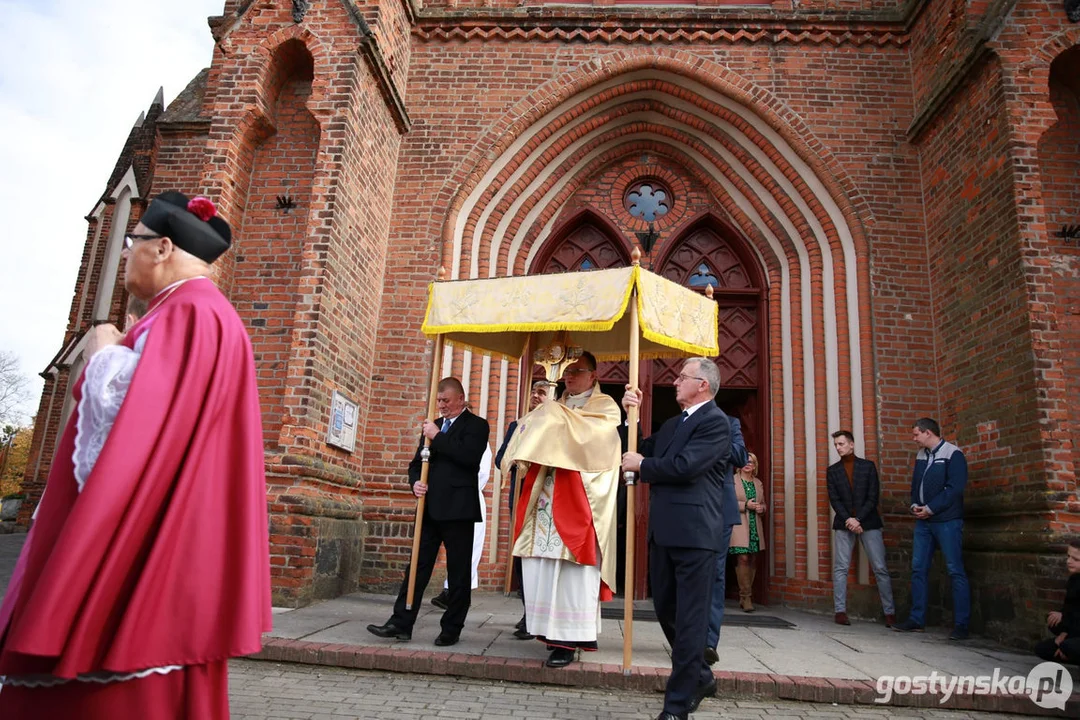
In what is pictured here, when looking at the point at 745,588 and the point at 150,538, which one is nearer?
the point at 150,538

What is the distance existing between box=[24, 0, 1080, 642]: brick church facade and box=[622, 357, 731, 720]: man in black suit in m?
3.73

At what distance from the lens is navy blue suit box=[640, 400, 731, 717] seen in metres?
3.70

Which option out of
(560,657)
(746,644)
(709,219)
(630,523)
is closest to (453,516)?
(560,657)

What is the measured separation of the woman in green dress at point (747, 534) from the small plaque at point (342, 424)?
171 inches

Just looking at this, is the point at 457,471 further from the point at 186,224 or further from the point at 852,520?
the point at 852,520

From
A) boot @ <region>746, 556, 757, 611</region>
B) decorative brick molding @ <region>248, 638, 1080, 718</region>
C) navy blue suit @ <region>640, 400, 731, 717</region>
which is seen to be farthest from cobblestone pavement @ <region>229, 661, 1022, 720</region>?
boot @ <region>746, 556, 757, 611</region>

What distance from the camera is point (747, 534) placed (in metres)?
8.14

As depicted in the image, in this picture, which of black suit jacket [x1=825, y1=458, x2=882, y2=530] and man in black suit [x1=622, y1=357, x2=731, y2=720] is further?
black suit jacket [x1=825, y1=458, x2=882, y2=530]

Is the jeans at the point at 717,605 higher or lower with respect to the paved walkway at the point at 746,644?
higher

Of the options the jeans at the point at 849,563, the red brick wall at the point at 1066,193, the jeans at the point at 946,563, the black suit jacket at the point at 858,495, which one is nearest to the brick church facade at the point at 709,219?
the red brick wall at the point at 1066,193

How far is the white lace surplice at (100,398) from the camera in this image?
191 cm

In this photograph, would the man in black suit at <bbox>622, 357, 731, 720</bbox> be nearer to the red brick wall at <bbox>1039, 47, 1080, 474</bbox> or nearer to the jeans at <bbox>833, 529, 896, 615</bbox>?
the jeans at <bbox>833, 529, 896, 615</bbox>

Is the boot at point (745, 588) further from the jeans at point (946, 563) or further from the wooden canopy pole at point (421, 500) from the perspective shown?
the wooden canopy pole at point (421, 500)

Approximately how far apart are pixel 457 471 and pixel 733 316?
572 cm
